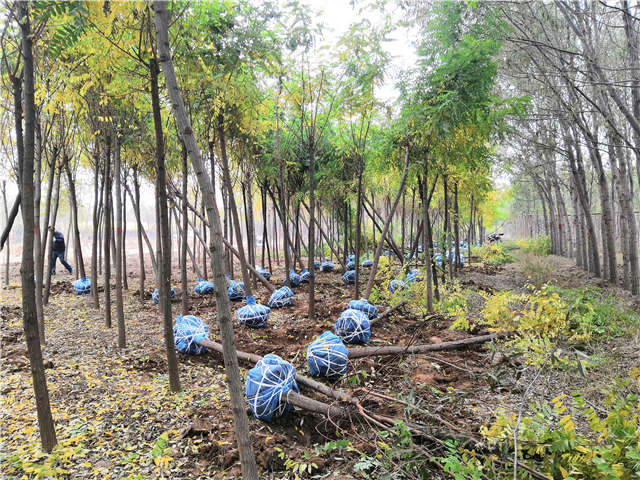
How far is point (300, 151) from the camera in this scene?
32.4 ft

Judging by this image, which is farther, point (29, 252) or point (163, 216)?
point (163, 216)

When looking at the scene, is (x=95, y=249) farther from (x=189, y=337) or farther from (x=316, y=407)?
(x=316, y=407)

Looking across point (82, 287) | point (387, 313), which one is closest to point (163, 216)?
point (387, 313)

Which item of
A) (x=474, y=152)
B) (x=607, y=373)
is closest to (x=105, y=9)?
(x=474, y=152)

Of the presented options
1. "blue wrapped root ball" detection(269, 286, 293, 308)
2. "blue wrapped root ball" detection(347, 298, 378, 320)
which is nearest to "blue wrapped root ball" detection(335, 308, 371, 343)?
"blue wrapped root ball" detection(347, 298, 378, 320)

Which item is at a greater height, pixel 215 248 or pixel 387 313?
pixel 215 248

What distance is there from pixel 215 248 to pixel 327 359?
235cm

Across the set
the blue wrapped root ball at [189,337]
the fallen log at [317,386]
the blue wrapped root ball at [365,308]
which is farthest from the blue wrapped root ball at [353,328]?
the blue wrapped root ball at [189,337]

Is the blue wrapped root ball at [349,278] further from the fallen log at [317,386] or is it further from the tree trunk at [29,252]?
the tree trunk at [29,252]

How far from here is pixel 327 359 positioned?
391 centimetres

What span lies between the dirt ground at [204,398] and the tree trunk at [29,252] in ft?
1.01

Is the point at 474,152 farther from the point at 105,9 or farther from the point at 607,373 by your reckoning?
the point at 105,9

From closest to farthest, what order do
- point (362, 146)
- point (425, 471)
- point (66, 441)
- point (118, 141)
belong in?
point (425, 471) → point (66, 441) → point (118, 141) → point (362, 146)

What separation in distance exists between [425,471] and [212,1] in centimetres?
506
